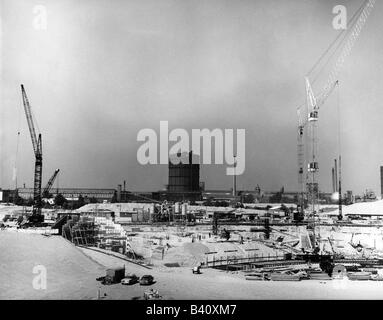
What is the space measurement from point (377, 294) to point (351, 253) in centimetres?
1665

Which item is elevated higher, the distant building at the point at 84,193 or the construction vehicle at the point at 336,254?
the distant building at the point at 84,193

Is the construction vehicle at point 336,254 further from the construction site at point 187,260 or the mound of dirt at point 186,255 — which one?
the mound of dirt at point 186,255

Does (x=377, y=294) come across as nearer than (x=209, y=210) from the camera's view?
Yes

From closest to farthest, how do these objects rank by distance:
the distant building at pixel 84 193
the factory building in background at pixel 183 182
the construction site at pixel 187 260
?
the construction site at pixel 187 260
the factory building in background at pixel 183 182
the distant building at pixel 84 193

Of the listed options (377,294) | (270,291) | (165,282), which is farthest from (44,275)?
(377,294)

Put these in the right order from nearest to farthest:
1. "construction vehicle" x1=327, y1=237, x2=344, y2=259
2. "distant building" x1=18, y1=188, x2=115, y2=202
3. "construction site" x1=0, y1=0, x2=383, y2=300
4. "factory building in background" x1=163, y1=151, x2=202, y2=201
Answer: "construction site" x1=0, y1=0, x2=383, y2=300, "construction vehicle" x1=327, y1=237, x2=344, y2=259, "factory building in background" x1=163, y1=151, x2=202, y2=201, "distant building" x1=18, y1=188, x2=115, y2=202

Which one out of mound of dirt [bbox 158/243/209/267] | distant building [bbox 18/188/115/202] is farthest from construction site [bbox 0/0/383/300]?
distant building [bbox 18/188/115/202]

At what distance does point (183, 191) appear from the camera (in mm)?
73500

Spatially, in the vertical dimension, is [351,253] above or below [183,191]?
below

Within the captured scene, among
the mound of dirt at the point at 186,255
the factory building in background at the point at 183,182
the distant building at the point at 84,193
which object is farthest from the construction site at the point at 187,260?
the distant building at the point at 84,193

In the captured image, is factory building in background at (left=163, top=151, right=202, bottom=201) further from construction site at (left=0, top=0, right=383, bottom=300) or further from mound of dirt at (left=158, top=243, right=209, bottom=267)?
mound of dirt at (left=158, top=243, right=209, bottom=267)

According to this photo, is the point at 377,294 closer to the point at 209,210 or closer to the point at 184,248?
the point at 184,248

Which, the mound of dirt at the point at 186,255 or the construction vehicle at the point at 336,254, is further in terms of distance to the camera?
the construction vehicle at the point at 336,254

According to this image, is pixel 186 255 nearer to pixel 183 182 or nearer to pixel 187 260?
pixel 187 260
